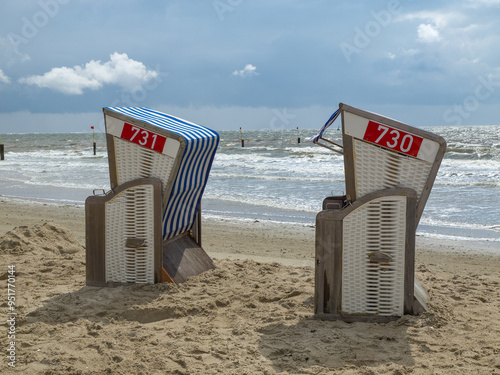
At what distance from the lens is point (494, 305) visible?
4594mm

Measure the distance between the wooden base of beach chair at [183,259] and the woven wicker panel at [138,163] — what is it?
720mm

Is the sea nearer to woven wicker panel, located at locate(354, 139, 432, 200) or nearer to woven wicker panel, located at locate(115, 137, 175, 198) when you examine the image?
woven wicker panel, located at locate(354, 139, 432, 200)

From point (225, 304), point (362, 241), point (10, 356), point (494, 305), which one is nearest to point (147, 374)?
point (10, 356)

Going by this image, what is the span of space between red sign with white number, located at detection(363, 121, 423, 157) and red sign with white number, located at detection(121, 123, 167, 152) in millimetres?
1825

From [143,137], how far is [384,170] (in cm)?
213

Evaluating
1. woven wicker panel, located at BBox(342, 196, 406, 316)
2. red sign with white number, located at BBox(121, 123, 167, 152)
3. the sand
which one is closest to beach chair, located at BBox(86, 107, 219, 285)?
red sign with white number, located at BBox(121, 123, 167, 152)

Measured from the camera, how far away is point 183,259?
5379mm

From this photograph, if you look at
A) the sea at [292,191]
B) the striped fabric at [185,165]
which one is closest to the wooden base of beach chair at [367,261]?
the sea at [292,191]

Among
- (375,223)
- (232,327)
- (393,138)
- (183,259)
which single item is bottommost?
(232,327)

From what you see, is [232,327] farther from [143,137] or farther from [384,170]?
[143,137]

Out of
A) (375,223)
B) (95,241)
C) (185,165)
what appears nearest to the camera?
(375,223)

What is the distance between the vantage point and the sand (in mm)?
3395

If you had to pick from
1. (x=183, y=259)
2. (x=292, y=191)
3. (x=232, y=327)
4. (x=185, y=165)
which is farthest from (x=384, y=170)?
(x=292, y=191)

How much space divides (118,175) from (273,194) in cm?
876
